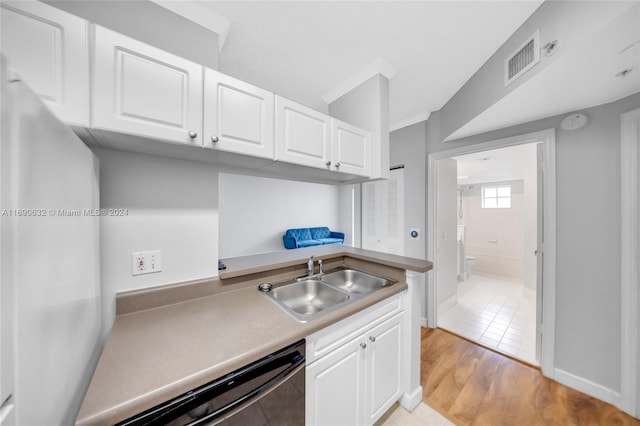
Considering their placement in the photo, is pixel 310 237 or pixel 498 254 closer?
pixel 498 254

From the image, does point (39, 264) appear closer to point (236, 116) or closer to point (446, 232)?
point (236, 116)

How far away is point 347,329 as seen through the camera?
115 centimetres

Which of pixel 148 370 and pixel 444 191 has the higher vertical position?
pixel 444 191

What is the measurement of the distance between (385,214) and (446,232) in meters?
0.81

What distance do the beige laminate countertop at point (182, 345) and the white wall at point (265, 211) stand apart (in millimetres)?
3187

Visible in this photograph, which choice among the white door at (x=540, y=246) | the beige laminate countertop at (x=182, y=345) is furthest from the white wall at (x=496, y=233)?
the beige laminate countertop at (x=182, y=345)

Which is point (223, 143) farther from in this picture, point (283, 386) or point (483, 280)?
point (483, 280)

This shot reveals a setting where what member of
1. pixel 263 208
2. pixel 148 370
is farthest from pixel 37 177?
pixel 263 208

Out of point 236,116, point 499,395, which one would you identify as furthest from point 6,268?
point 499,395

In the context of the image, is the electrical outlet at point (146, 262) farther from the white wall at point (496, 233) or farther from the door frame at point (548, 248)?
the white wall at point (496, 233)

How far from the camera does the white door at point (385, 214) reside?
117 inches

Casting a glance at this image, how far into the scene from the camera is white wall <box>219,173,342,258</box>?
436 cm

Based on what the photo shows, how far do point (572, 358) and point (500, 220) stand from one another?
363 centimetres

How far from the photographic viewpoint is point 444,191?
2830 mm
